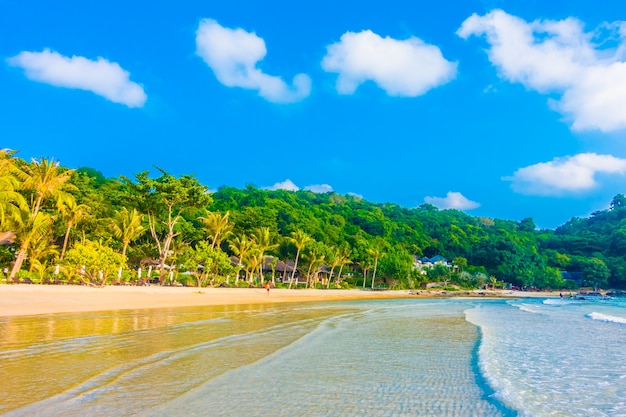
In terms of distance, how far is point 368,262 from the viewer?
203 ft

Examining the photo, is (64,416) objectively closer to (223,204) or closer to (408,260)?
(408,260)

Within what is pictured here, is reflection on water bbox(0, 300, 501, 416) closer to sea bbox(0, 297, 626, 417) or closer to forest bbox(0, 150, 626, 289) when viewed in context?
sea bbox(0, 297, 626, 417)

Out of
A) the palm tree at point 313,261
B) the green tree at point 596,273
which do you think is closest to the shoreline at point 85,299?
the palm tree at point 313,261

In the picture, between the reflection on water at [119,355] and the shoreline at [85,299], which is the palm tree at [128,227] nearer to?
the shoreline at [85,299]

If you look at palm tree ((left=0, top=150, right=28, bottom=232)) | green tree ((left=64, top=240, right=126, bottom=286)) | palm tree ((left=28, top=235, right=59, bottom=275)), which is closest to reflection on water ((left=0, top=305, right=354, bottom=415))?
palm tree ((left=0, top=150, right=28, bottom=232))

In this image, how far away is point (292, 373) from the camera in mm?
6762

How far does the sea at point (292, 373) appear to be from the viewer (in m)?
4.90

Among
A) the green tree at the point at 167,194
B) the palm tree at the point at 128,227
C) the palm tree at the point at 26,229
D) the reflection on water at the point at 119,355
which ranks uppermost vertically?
the green tree at the point at 167,194

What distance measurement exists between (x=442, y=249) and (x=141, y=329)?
10286 centimetres

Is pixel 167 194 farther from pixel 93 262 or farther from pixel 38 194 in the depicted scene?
pixel 93 262

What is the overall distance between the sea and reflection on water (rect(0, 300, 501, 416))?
0.07 ft

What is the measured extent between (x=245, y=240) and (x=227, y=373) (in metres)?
36.7

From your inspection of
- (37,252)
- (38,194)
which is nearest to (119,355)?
A: (38,194)

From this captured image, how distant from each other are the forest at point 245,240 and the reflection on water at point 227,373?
1582 cm
